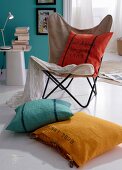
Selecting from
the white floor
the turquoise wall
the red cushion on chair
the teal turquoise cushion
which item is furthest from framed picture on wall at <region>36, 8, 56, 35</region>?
the teal turquoise cushion

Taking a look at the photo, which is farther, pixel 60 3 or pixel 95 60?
pixel 60 3

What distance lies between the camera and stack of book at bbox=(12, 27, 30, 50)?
3.42 meters

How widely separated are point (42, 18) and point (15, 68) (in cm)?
74

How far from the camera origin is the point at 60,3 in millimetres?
3654

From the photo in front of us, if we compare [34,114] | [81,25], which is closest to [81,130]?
[34,114]

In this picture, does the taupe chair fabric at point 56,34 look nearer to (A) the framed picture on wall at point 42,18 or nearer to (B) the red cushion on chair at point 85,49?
(B) the red cushion on chair at point 85,49

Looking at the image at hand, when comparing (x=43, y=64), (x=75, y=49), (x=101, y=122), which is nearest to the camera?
(x=101, y=122)

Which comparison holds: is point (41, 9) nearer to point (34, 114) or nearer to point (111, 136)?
point (34, 114)

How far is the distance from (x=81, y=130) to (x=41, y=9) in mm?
2114

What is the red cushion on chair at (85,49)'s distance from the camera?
112 inches

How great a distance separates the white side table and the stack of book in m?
0.06

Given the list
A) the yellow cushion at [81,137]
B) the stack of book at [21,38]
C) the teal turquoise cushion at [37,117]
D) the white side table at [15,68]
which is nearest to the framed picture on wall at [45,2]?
the stack of book at [21,38]

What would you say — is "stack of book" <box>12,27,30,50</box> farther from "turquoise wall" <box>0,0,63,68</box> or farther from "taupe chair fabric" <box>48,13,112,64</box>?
"taupe chair fabric" <box>48,13,112,64</box>

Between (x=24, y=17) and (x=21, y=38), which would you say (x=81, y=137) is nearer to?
(x=21, y=38)
